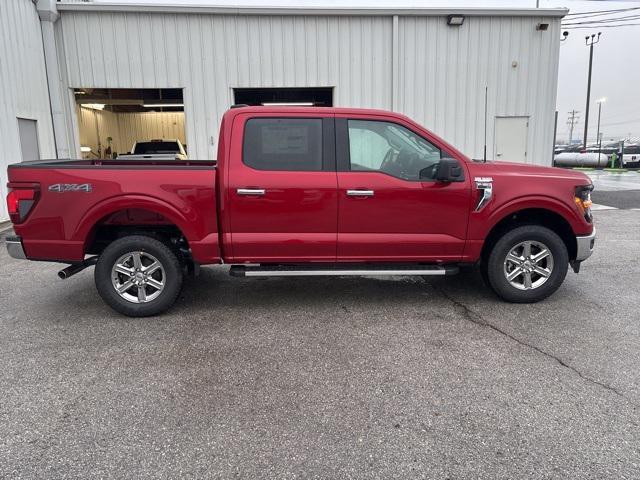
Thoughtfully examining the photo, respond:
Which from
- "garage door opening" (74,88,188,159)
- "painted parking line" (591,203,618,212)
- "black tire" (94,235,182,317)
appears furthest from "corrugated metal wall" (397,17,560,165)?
"black tire" (94,235,182,317)

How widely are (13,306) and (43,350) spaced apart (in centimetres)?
158

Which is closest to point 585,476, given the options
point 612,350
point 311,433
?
point 311,433

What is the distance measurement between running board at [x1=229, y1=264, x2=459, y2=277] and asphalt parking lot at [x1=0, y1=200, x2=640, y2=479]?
0.42 m

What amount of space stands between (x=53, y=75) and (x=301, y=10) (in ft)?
20.1

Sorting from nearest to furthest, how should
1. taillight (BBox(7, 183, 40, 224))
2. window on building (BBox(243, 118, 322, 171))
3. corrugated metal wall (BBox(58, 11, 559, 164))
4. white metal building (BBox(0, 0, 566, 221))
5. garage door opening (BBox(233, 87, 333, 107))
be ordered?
taillight (BBox(7, 183, 40, 224)) → window on building (BBox(243, 118, 322, 171)) → white metal building (BBox(0, 0, 566, 221)) → corrugated metal wall (BBox(58, 11, 559, 164)) → garage door opening (BBox(233, 87, 333, 107))

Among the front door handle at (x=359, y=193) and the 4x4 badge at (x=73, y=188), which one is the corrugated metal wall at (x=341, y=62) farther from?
the front door handle at (x=359, y=193)

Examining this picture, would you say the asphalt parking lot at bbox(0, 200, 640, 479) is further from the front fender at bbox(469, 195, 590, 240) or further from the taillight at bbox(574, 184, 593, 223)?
the taillight at bbox(574, 184, 593, 223)

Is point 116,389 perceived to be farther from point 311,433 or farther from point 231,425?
point 311,433

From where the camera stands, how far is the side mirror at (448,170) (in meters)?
4.64

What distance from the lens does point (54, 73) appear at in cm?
1167

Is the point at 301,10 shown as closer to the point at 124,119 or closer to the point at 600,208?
the point at 600,208

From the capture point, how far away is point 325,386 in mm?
3457

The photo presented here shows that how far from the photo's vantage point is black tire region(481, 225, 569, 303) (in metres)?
5.06

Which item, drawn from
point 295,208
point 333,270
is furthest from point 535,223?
point 295,208
